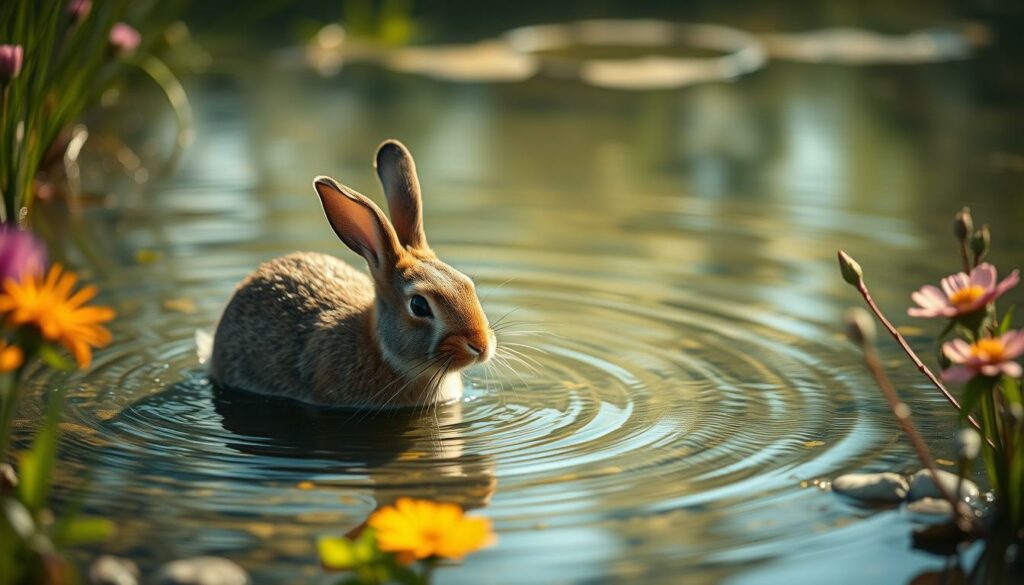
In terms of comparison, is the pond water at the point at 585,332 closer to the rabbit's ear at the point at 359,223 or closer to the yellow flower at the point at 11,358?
the rabbit's ear at the point at 359,223

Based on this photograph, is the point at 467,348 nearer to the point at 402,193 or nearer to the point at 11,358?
the point at 402,193

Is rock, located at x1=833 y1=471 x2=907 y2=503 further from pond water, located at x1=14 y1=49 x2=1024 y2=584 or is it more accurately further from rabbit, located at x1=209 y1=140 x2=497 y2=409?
rabbit, located at x1=209 y1=140 x2=497 y2=409

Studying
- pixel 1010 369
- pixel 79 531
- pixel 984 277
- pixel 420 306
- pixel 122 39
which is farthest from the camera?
pixel 122 39

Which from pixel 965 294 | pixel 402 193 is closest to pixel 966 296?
pixel 965 294

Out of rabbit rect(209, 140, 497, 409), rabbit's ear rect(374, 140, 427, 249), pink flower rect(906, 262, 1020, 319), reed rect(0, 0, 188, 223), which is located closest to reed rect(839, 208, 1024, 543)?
pink flower rect(906, 262, 1020, 319)

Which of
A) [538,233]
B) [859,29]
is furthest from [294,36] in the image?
[538,233]

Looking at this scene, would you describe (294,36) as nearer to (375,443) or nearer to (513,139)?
(513,139)

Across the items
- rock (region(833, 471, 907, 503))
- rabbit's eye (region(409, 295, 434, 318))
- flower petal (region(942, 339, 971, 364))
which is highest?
flower petal (region(942, 339, 971, 364))

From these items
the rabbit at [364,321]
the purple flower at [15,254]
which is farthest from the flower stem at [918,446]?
the purple flower at [15,254]
